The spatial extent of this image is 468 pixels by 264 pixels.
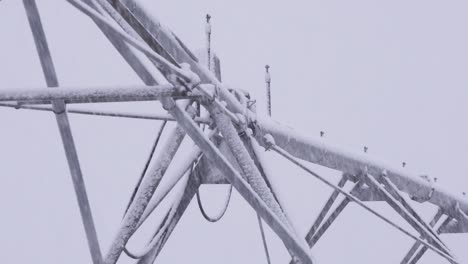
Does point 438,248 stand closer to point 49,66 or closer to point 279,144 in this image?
point 279,144

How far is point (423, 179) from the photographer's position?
31.3 feet

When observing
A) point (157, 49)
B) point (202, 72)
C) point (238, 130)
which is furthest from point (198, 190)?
point (157, 49)

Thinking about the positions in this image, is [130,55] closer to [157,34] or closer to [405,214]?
[157,34]

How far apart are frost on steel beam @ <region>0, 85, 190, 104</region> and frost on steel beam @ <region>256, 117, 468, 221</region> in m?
2.48

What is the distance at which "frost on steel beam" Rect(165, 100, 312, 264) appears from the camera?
468 centimetres

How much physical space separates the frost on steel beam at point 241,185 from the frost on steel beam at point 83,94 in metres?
0.36

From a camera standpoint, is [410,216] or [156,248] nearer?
[156,248]

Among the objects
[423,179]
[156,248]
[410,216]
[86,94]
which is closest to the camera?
[86,94]

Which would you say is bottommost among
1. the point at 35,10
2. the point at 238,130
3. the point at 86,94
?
the point at 238,130

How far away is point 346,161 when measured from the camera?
8.25m

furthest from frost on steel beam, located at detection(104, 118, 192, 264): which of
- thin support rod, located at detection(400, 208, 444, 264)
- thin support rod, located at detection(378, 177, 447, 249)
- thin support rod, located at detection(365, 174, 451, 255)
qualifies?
thin support rod, located at detection(400, 208, 444, 264)

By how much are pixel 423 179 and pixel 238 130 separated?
14.9 feet

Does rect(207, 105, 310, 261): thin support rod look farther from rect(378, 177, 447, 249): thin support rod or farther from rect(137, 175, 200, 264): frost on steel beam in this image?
rect(378, 177, 447, 249): thin support rod

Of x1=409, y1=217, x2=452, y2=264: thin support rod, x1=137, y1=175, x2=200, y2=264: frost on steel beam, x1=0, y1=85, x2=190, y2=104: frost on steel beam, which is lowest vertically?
x1=409, y1=217, x2=452, y2=264: thin support rod
